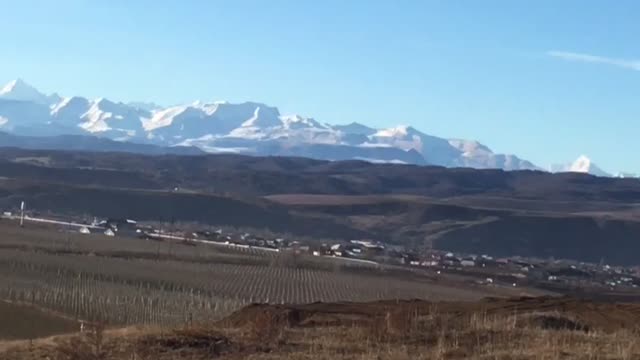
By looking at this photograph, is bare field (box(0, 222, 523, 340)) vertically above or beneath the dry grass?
beneath

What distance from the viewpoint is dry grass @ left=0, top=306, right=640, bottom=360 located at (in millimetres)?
10836

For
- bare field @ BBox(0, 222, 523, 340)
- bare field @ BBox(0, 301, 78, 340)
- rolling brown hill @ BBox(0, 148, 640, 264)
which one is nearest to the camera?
bare field @ BBox(0, 301, 78, 340)

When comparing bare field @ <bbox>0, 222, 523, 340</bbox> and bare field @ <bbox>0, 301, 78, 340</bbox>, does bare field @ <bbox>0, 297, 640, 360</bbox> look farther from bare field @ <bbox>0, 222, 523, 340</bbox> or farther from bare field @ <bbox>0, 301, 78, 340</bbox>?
bare field @ <bbox>0, 301, 78, 340</bbox>

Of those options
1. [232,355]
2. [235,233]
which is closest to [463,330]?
[232,355]

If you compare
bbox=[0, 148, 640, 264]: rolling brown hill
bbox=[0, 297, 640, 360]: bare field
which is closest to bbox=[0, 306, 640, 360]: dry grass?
bbox=[0, 297, 640, 360]: bare field

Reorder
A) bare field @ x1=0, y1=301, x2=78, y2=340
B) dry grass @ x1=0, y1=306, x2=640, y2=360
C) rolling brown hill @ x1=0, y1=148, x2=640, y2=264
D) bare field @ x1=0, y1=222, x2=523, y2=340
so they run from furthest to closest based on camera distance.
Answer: rolling brown hill @ x1=0, y1=148, x2=640, y2=264 < bare field @ x1=0, y1=222, x2=523, y2=340 < bare field @ x1=0, y1=301, x2=78, y2=340 < dry grass @ x1=0, y1=306, x2=640, y2=360

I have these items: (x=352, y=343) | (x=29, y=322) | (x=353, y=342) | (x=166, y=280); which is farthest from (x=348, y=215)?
(x=352, y=343)

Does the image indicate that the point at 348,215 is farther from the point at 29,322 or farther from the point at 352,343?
the point at 352,343

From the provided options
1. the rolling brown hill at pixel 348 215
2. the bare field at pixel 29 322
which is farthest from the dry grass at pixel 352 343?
the rolling brown hill at pixel 348 215

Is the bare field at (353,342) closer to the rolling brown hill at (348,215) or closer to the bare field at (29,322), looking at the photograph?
the bare field at (29,322)

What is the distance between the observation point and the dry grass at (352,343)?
10.8 meters

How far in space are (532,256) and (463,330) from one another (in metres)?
93.0

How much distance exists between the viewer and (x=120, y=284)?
138 ft

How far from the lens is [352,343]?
11742 mm
